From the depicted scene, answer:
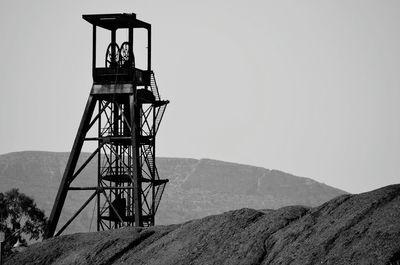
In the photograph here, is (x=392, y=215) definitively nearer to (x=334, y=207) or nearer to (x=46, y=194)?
(x=334, y=207)

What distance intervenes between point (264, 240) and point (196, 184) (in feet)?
495

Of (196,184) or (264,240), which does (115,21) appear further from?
(196,184)

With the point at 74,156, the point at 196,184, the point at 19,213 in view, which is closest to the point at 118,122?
the point at 74,156

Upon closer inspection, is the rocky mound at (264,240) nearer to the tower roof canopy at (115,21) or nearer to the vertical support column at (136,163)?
the vertical support column at (136,163)

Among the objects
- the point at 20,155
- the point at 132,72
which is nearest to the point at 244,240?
the point at 132,72

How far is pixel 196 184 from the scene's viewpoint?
174m

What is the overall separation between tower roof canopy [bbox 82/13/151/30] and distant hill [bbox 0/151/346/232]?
10331cm

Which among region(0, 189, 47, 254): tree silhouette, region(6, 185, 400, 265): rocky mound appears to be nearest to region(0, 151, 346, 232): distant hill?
region(0, 189, 47, 254): tree silhouette

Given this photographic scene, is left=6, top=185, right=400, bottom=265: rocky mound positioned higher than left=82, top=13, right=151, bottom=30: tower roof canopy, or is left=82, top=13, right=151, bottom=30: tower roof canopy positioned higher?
left=82, top=13, right=151, bottom=30: tower roof canopy

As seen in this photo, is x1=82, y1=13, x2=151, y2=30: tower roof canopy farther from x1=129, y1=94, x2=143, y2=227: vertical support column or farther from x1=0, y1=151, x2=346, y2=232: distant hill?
x1=0, y1=151, x2=346, y2=232: distant hill

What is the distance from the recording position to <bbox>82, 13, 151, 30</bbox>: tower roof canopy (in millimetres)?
40688

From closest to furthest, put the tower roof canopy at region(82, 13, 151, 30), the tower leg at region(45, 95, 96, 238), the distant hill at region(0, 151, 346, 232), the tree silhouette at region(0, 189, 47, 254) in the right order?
the tower roof canopy at region(82, 13, 151, 30)
the tower leg at region(45, 95, 96, 238)
the tree silhouette at region(0, 189, 47, 254)
the distant hill at region(0, 151, 346, 232)

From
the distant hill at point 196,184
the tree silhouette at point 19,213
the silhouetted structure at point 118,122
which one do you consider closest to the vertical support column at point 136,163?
the silhouetted structure at point 118,122

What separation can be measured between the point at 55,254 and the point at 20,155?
14146 centimetres
